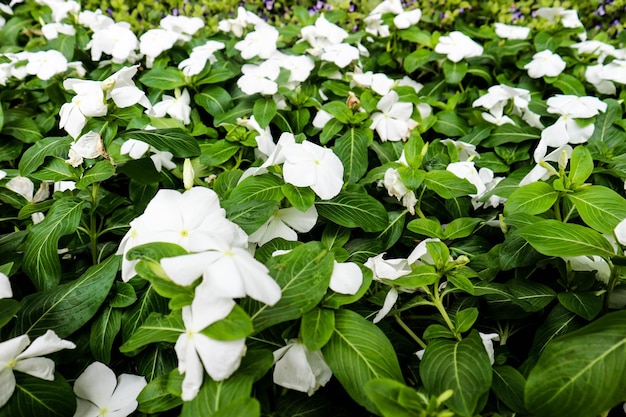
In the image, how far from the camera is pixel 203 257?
788 millimetres

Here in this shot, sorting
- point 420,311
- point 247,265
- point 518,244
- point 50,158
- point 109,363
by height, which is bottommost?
point 109,363

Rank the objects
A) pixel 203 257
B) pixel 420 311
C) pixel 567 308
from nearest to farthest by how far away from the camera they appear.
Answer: pixel 203 257
pixel 567 308
pixel 420 311

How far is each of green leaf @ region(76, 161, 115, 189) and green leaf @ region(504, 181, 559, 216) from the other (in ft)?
3.63

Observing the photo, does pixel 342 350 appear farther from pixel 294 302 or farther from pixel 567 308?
pixel 567 308

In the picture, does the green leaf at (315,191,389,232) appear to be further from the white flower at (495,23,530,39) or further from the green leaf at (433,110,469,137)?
the white flower at (495,23,530,39)

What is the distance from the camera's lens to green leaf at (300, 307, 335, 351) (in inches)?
35.0

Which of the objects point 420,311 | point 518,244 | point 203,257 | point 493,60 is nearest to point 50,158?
point 203,257

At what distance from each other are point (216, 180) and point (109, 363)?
2.03 feet

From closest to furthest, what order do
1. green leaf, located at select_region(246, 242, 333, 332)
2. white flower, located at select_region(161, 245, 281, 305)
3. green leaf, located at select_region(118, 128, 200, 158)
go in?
white flower, located at select_region(161, 245, 281, 305), green leaf, located at select_region(246, 242, 333, 332), green leaf, located at select_region(118, 128, 200, 158)

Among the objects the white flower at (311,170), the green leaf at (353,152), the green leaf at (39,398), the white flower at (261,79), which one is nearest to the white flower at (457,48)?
the green leaf at (353,152)

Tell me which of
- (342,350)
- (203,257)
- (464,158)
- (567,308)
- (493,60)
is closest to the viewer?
(203,257)

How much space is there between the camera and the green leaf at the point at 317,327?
0.89 m

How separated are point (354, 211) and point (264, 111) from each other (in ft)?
2.27

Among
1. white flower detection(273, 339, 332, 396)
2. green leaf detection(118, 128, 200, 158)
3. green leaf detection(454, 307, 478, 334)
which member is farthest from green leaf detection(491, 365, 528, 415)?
green leaf detection(118, 128, 200, 158)
